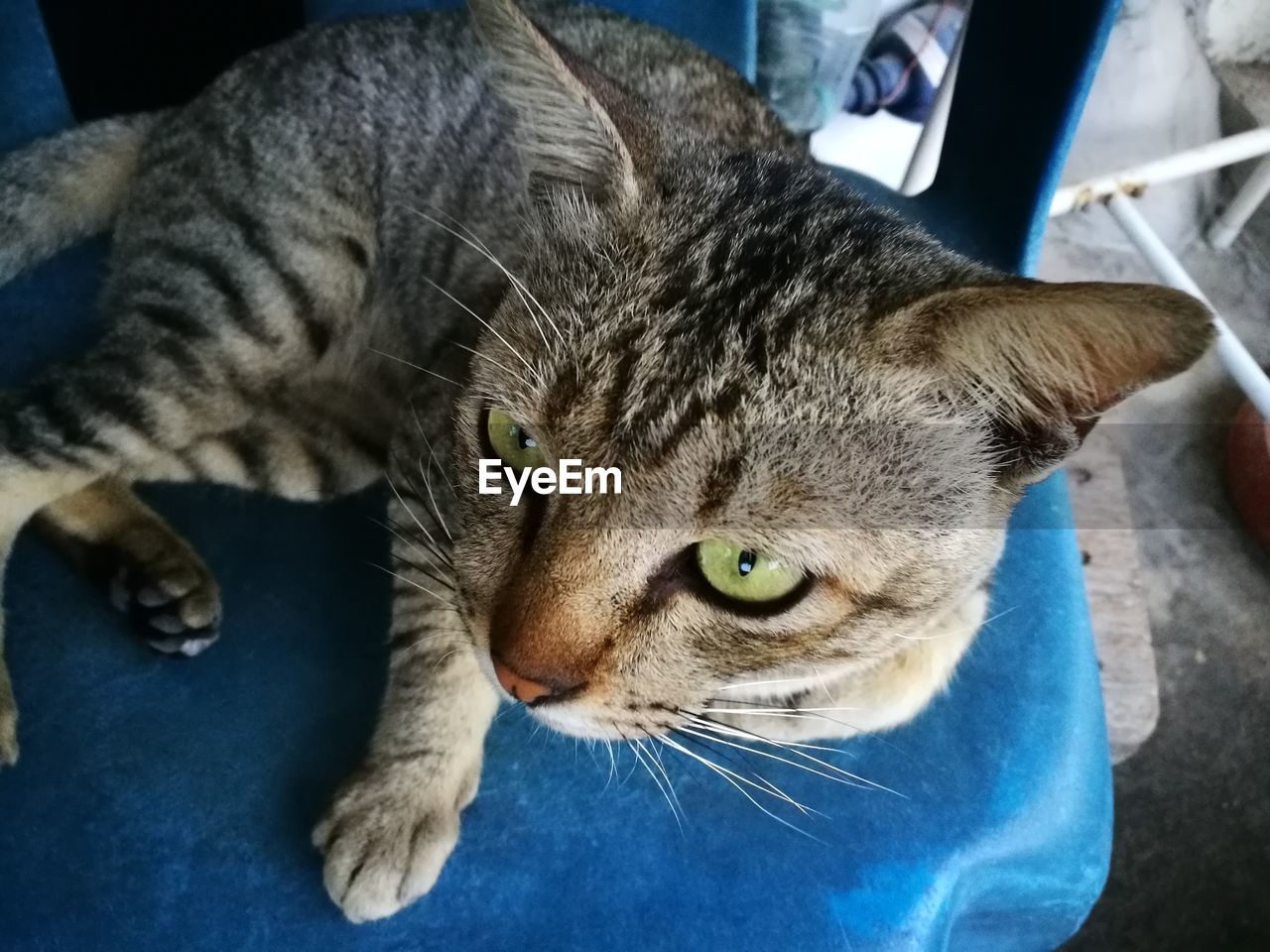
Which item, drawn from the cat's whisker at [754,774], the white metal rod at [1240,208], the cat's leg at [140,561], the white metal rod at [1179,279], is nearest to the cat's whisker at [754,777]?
the cat's whisker at [754,774]

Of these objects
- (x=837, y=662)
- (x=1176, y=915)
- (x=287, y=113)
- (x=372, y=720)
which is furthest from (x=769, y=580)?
(x=1176, y=915)

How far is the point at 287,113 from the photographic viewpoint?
1.01 m

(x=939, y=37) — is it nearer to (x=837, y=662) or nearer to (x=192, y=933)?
(x=837, y=662)

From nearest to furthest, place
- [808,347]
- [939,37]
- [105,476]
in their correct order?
[808,347]
[105,476]
[939,37]

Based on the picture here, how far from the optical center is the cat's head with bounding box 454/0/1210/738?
56 centimetres

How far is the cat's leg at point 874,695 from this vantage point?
2.77 feet

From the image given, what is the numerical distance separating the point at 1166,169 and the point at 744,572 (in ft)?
3.33

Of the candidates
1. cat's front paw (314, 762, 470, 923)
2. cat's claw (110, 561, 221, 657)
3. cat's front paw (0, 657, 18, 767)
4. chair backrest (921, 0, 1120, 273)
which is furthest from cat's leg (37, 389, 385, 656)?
chair backrest (921, 0, 1120, 273)

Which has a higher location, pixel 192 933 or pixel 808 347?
pixel 808 347

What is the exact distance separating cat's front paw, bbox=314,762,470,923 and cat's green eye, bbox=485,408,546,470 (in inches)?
12.6

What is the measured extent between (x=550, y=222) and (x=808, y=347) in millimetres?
260

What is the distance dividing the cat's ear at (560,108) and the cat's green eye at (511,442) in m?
0.19

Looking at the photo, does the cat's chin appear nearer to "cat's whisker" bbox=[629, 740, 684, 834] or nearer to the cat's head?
the cat's head

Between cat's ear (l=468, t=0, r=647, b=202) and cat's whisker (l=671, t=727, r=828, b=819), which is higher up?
cat's ear (l=468, t=0, r=647, b=202)
